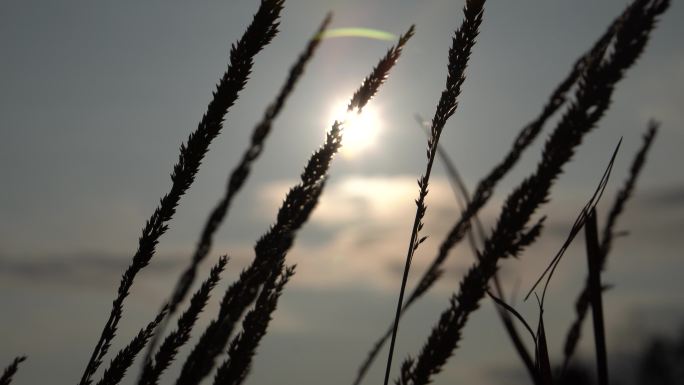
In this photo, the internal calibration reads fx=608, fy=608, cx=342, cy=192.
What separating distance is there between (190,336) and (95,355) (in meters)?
0.23

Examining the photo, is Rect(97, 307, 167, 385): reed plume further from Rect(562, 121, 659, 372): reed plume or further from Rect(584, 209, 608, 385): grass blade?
Rect(562, 121, 659, 372): reed plume

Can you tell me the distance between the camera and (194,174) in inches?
48.6

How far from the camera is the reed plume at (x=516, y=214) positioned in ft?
4.63

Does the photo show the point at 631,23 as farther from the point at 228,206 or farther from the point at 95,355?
the point at 228,206

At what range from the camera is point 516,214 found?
4.73ft

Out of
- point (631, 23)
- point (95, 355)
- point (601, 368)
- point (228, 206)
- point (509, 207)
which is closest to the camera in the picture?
point (601, 368)

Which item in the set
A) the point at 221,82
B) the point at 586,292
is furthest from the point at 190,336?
the point at 586,292

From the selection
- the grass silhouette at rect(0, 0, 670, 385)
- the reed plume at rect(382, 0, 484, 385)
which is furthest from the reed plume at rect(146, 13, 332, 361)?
the reed plume at rect(382, 0, 484, 385)

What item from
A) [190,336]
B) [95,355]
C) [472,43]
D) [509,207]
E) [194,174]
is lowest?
[95,355]

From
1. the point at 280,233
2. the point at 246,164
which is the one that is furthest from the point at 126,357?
the point at 246,164

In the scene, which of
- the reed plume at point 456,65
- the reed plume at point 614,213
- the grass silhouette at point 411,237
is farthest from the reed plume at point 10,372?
the reed plume at point 614,213

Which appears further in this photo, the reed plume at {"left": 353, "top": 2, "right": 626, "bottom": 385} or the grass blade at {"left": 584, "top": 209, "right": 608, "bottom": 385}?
the reed plume at {"left": 353, "top": 2, "right": 626, "bottom": 385}

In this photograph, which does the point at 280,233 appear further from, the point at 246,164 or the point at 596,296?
the point at 246,164

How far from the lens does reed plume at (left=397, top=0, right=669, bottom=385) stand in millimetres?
1410
